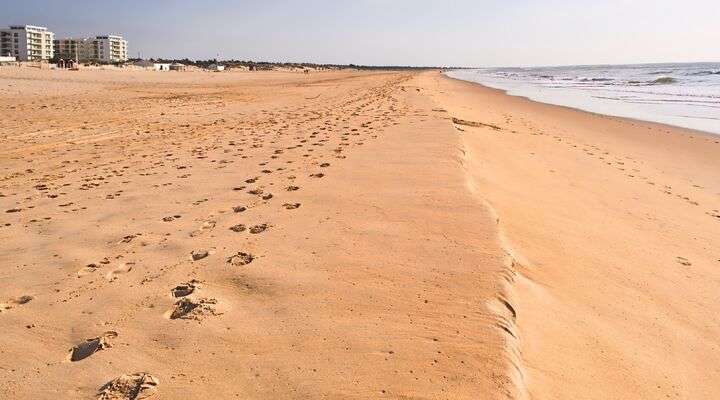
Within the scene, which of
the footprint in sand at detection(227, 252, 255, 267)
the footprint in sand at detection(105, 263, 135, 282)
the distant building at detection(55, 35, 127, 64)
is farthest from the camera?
the distant building at detection(55, 35, 127, 64)

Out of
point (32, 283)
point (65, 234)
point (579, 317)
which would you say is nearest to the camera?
point (579, 317)

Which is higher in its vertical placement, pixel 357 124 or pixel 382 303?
pixel 357 124

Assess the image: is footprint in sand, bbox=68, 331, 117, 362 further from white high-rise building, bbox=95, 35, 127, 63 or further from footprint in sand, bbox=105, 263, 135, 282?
white high-rise building, bbox=95, 35, 127, 63

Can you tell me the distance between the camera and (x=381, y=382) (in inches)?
77.0

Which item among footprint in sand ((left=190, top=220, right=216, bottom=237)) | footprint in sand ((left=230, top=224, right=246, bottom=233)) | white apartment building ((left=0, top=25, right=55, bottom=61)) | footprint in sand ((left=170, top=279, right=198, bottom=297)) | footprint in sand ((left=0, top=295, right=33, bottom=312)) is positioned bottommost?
footprint in sand ((left=0, top=295, right=33, bottom=312))

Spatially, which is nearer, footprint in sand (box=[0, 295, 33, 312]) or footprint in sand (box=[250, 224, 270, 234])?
footprint in sand (box=[0, 295, 33, 312])

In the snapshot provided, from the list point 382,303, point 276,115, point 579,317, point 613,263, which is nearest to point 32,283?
point 382,303

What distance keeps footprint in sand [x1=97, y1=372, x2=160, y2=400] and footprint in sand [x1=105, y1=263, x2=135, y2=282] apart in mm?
1123

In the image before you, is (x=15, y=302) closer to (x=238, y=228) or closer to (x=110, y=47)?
(x=238, y=228)

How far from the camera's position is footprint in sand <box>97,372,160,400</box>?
76.3 inches

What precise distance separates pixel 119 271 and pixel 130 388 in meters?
1.31

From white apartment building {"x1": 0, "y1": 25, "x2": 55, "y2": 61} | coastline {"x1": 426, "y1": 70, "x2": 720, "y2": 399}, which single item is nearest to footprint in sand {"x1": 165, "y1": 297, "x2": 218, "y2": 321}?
coastline {"x1": 426, "y1": 70, "x2": 720, "y2": 399}

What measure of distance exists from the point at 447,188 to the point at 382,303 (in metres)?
2.24

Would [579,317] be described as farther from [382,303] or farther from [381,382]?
[381,382]
